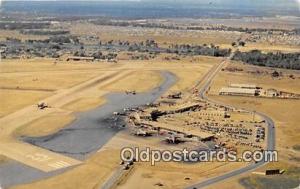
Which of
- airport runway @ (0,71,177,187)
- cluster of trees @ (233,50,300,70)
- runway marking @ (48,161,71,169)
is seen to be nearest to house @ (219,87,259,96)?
airport runway @ (0,71,177,187)

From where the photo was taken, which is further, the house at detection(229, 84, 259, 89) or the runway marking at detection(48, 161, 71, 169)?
the house at detection(229, 84, 259, 89)

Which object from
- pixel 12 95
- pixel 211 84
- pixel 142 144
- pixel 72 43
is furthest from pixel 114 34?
pixel 142 144

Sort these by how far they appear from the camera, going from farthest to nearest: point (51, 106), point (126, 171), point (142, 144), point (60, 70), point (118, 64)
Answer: point (118, 64), point (60, 70), point (51, 106), point (142, 144), point (126, 171)

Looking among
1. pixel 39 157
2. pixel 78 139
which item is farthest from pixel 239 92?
pixel 39 157

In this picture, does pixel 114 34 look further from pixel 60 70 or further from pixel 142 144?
pixel 142 144

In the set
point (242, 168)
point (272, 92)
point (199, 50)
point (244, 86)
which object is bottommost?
point (242, 168)

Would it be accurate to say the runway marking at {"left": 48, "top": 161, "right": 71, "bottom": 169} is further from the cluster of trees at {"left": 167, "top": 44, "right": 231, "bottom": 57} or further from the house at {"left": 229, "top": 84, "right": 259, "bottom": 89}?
the cluster of trees at {"left": 167, "top": 44, "right": 231, "bottom": 57}

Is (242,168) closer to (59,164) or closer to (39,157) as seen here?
(59,164)
